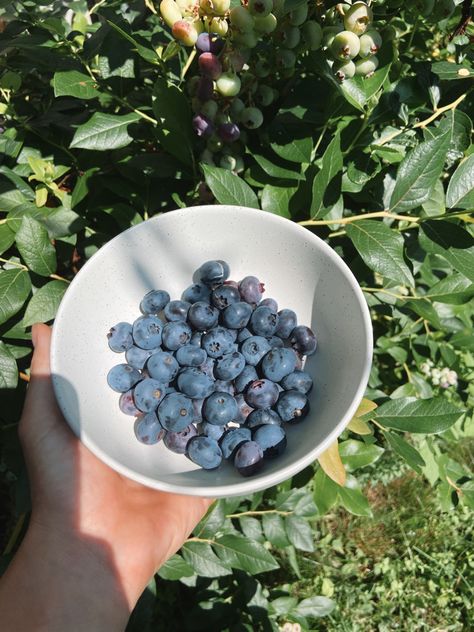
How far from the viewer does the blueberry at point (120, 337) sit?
3.82ft

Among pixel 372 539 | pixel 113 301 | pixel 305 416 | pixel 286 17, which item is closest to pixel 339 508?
pixel 372 539

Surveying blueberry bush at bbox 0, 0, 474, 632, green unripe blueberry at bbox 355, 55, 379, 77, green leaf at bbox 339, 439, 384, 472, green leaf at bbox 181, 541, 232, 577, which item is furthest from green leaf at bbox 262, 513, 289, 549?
green unripe blueberry at bbox 355, 55, 379, 77

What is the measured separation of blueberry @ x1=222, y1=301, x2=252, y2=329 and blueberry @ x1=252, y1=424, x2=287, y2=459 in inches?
9.6

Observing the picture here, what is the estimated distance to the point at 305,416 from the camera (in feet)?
3.65

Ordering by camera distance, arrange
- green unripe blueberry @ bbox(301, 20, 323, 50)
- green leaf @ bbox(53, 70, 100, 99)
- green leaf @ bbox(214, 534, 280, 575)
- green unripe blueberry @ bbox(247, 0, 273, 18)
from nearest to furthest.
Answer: green unripe blueberry @ bbox(247, 0, 273, 18)
green unripe blueberry @ bbox(301, 20, 323, 50)
green leaf @ bbox(53, 70, 100, 99)
green leaf @ bbox(214, 534, 280, 575)

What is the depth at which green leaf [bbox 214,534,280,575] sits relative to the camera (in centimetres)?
143

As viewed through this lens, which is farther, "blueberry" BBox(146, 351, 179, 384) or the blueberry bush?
"blueberry" BBox(146, 351, 179, 384)

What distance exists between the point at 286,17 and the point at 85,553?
1.06 metres

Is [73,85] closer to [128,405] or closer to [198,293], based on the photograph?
[198,293]

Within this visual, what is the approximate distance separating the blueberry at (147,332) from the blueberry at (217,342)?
10 cm

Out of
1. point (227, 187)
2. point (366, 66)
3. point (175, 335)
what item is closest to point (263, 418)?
point (175, 335)

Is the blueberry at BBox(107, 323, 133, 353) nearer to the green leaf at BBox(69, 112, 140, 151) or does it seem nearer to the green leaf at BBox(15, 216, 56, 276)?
the green leaf at BBox(15, 216, 56, 276)

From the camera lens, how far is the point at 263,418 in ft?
3.64

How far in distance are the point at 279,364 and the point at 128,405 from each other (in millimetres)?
323
